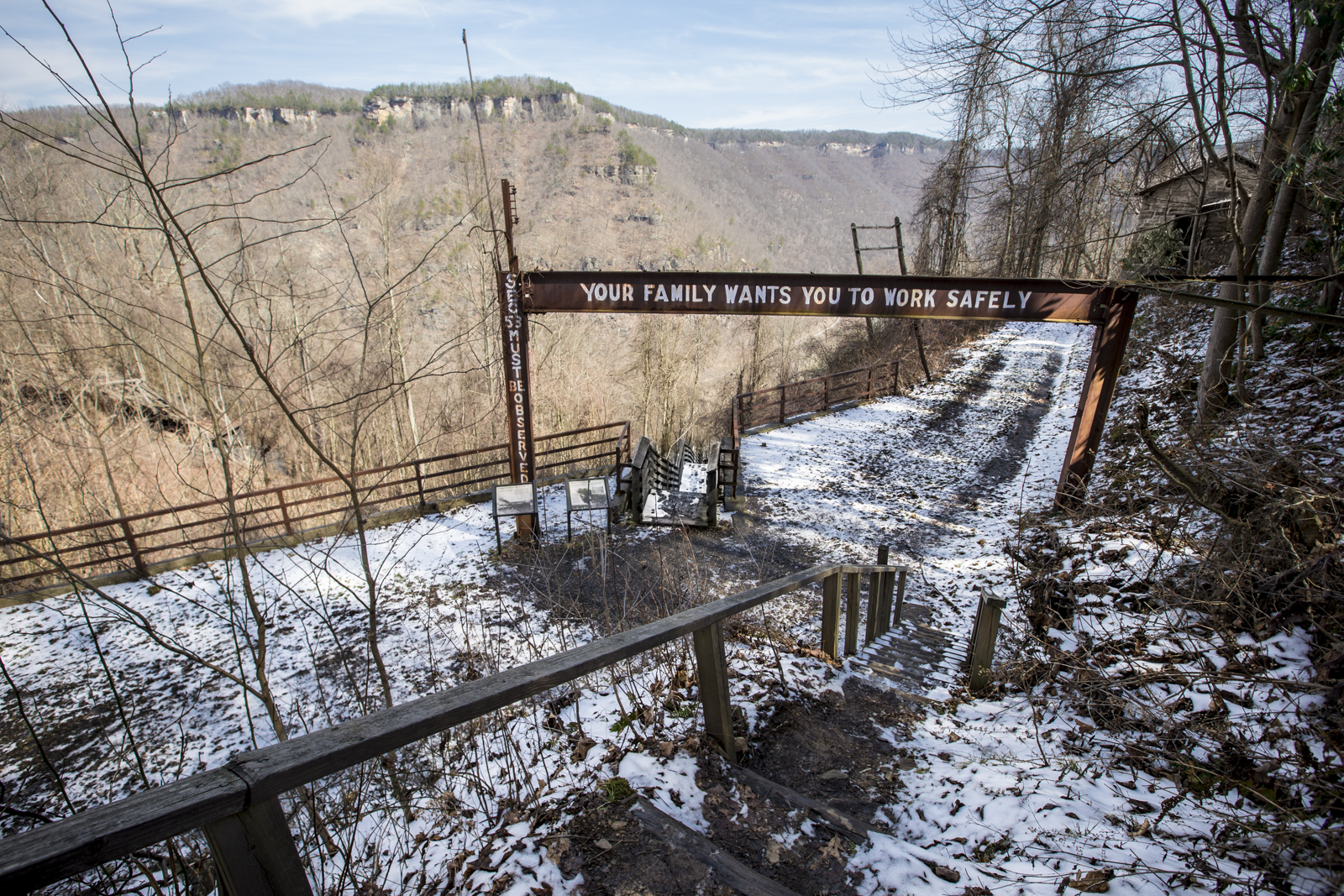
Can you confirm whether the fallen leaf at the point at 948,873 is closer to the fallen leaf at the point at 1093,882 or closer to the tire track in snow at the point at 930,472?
the fallen leaf at the point at 1093,882

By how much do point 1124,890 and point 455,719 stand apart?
2.45 metres

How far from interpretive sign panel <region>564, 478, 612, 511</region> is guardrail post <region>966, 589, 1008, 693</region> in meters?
6.57

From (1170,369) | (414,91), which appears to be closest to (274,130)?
(414,91)

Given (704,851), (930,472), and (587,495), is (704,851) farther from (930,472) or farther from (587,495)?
(930,472)

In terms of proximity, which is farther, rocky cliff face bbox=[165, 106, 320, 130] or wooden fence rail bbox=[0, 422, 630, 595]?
rocky cliff face bbox=[165, 106, 320, 130]

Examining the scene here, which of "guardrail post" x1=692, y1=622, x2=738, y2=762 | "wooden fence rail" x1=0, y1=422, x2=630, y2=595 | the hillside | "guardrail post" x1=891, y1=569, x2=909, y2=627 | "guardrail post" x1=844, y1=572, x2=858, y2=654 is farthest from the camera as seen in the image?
"wooden fence rail" x1=0, y1=422, x2=630, y2=595

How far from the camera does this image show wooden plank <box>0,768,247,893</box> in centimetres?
96

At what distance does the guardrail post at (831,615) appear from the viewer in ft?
14.4

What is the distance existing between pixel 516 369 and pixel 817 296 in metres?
4.98

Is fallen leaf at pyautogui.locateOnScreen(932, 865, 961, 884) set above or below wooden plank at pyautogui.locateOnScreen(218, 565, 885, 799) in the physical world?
below

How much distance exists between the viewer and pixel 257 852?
4.22ft

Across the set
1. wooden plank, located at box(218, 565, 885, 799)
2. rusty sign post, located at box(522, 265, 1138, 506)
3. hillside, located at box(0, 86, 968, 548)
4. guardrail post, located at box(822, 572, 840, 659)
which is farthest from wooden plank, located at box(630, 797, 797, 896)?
rusty sign post, located at box(522, 265, 1138, 506)

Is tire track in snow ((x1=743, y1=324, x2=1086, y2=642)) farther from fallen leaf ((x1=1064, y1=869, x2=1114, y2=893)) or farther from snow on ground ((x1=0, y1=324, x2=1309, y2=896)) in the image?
fallen leaf ((x1=1064, y1=869, x2=1114, y2=893))

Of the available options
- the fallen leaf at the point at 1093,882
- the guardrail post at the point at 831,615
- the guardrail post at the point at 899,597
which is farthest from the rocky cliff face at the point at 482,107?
the fallen leaf at the point at 1093,882
